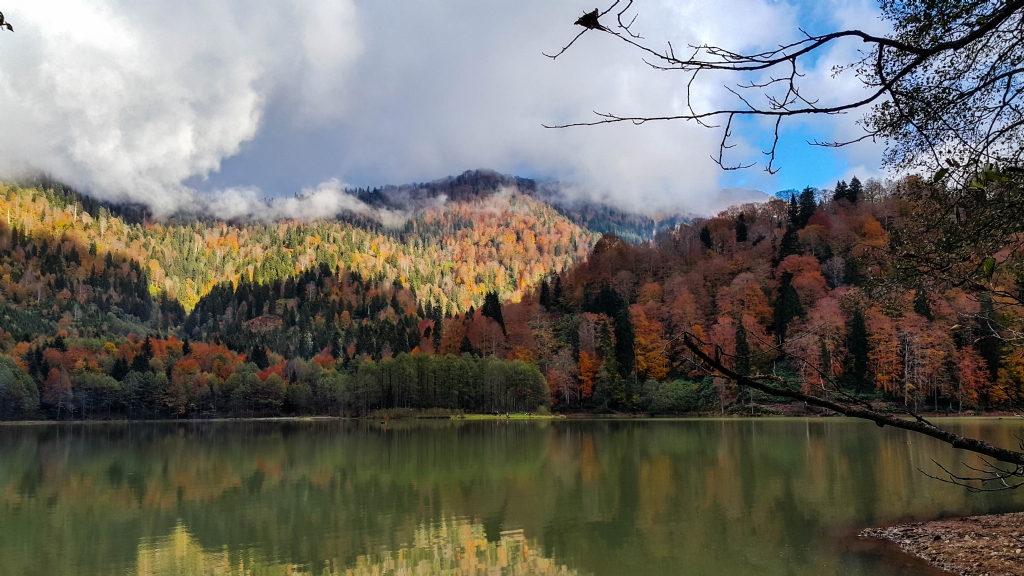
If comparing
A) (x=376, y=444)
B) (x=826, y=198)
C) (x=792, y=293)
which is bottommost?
(x=376, y=444)

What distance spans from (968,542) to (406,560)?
506 inches

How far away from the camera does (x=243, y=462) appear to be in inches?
1401

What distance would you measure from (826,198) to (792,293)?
5506 cm

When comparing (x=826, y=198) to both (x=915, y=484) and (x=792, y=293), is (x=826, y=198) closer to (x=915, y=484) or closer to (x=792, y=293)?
(x=792, y=293)

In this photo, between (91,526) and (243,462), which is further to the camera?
(243,462)

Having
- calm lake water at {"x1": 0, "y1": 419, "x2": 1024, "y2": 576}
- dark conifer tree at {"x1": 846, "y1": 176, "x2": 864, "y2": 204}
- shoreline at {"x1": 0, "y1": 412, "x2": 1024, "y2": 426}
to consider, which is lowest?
shoreline at {"x1": 0, "y1": 412, "x2": 1024, "y2": 426}

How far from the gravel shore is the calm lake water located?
784 mm

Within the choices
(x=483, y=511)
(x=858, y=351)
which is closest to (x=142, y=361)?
(x=483, y=511)

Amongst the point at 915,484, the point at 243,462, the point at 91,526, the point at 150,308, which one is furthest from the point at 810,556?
the point at 150,308

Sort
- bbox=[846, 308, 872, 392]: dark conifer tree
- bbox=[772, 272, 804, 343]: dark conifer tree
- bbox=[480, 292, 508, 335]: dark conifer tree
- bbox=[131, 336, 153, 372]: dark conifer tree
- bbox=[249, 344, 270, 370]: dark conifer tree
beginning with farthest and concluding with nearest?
1. bbox=[249, 344, 270, 370]: dark conifer tree
2. bbox=[131, 336, 153, 372]: dark conifer tree
3. bbox=[480, 292, 508, 335]: dark conifer tree
4. bbox=[772, 272, 804, 343]: dark conifer tree
5. bbox=[846, 308, 872, 392]: dark conifer tree

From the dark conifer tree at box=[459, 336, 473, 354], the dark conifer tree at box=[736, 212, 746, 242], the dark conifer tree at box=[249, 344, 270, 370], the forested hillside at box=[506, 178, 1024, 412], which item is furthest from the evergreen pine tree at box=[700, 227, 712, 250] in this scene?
the dark conifer tree at box=[249, 344, 270, 370]

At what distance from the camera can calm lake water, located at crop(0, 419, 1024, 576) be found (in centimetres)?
1443

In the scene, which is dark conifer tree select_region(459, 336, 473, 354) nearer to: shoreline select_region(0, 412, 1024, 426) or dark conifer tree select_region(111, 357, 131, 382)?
shoreline select_region(0, 412, 1024, 426)

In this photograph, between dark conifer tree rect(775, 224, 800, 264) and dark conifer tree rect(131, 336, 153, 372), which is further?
dark conifer tree rect(131, 336, 153, 372)
